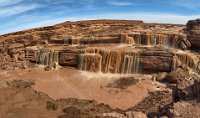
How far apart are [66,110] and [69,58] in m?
10.4

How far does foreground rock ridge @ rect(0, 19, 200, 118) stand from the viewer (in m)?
23.1

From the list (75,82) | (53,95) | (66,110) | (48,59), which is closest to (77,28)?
(48,59)

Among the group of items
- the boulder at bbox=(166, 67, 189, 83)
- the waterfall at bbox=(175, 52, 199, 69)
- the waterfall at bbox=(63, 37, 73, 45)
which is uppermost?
the waterfall at bbox=(63, 37, 73, 45)

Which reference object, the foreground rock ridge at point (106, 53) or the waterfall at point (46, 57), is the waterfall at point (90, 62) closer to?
the foreground rock ridge at point (106, 53)

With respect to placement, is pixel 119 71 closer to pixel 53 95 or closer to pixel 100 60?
pixel 100 60

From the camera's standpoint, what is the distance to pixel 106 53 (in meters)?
29.0

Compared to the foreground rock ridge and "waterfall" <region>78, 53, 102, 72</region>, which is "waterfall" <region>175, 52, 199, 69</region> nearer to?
the foreground rock ridge

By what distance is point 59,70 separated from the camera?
30.1 meters

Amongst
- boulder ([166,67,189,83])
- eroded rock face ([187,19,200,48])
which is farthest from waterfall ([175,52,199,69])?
eroded rock face ([187,19,200,48])

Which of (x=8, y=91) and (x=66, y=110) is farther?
(x=8, y=91)

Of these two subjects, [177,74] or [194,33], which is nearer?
[177,74]

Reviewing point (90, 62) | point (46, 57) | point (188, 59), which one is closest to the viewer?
point (188, 59)

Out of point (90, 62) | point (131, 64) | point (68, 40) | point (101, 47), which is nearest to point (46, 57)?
point (68, 40)

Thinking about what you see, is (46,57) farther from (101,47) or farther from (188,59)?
(188,59)
